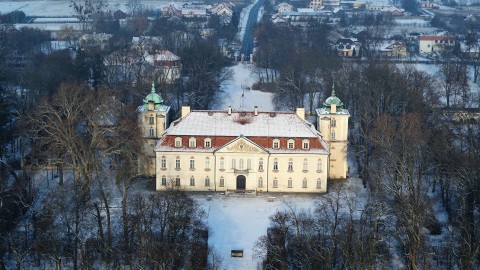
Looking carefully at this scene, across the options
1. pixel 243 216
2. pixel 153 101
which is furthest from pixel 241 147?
pixel 153 101

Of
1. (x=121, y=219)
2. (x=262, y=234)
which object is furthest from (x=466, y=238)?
(x=121, y=219)

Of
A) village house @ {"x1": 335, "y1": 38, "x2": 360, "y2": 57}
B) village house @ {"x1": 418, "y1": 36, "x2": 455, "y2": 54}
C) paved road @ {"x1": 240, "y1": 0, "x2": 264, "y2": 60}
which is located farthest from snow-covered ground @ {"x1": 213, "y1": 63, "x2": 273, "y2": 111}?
village house @ {"x1": 418, "y1": 36, "x2": 455, "y2": 54}

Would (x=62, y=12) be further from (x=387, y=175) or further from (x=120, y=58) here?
(x=387, y=175)

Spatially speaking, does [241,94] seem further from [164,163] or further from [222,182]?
[164,163]

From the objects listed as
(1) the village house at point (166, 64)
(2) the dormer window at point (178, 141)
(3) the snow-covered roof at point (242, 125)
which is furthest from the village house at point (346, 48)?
(2) the dormer window at point (178, 141)

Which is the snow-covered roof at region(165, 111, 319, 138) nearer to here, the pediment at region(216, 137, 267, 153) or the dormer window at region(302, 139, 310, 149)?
the dormer window at region(302, 139, 310, 149)

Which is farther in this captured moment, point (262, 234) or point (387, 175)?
point (387, 175)
